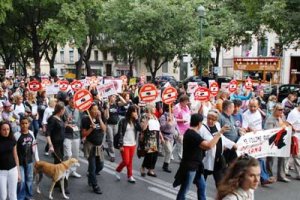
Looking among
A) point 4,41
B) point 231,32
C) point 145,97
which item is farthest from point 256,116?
point 4,41

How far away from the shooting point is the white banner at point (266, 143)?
312 inches

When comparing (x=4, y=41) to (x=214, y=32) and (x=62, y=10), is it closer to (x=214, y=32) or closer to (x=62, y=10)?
(x=62, y=10)

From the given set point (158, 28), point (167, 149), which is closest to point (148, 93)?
point (167, 149)

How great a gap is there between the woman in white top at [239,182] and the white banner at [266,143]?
4421mm

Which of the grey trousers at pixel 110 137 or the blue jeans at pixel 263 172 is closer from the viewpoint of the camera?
the blue jeans at pixel 263 172

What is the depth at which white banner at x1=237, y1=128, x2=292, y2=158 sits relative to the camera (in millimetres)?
7936

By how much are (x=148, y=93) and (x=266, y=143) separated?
3931 millimetres

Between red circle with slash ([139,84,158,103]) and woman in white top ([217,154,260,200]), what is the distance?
843cm

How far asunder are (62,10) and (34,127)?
675 inches

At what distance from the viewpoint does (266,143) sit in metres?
8.70

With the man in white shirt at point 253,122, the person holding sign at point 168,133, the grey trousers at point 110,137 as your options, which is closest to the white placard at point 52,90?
the grey trousers at point 110,137

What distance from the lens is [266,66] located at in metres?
31.8

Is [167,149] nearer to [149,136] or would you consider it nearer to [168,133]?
[168,133]

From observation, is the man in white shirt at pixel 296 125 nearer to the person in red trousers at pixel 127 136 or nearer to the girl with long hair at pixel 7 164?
the person in red trousers at pixel 127 136
